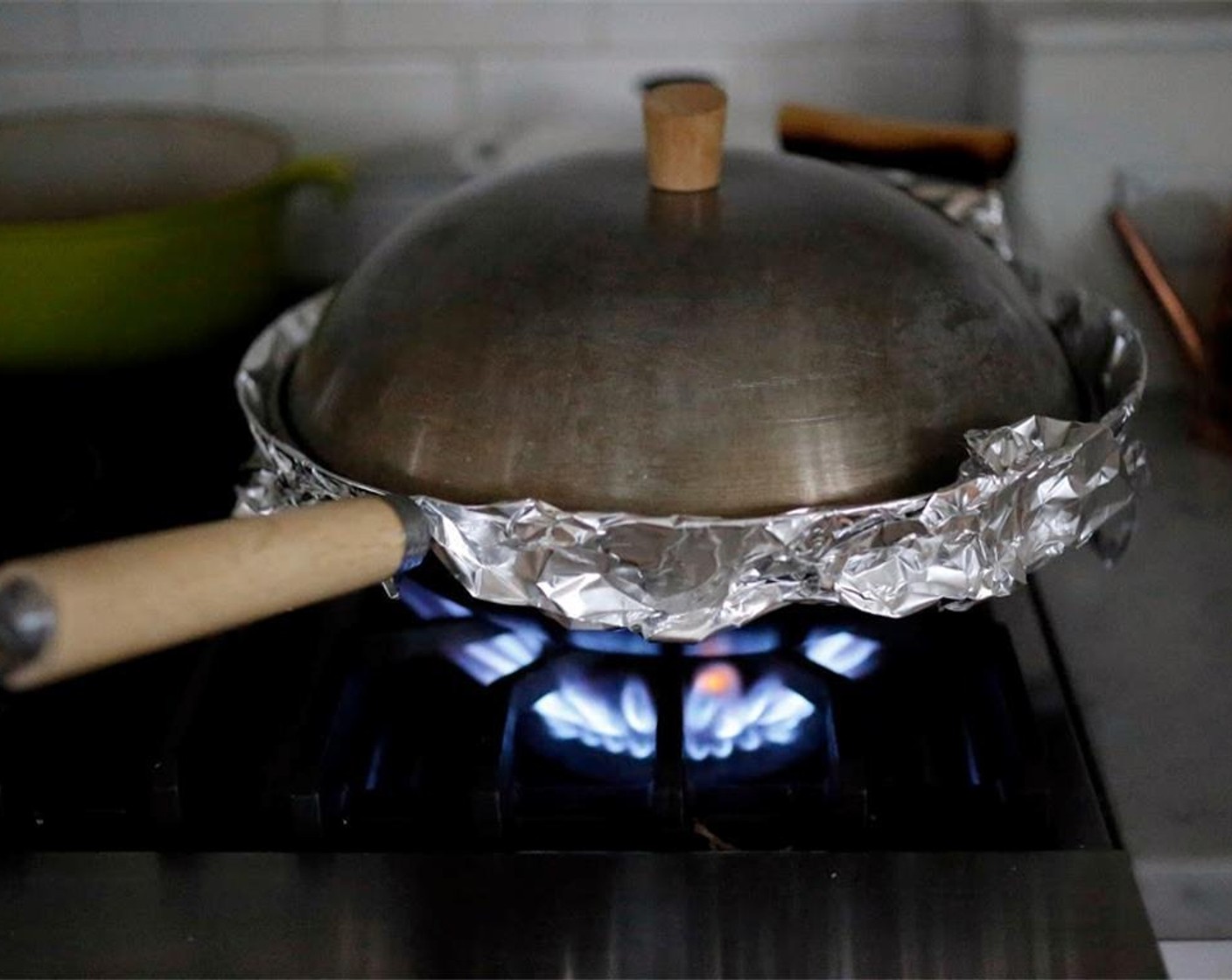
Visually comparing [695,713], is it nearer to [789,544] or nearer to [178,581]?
[789,544]

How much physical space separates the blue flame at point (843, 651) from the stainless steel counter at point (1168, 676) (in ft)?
0.28

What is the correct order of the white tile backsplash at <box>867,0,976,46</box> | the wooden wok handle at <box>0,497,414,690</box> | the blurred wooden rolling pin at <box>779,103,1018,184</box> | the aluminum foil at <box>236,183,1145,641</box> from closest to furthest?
the wooden wok handle at <box>0,497,414,690</box> < the aluminum foil at <box>236,183,1145,641</box> < the blurred wooden rolling pin at <box>779,103,1018,184</box> < the white tile backsplash at <box>867,0,976,46</box>

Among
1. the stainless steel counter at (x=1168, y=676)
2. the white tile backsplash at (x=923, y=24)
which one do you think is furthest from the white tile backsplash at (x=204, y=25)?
the stainless steel counter at (x=1168, y=676)

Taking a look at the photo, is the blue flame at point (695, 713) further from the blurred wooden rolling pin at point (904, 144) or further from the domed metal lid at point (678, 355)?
the blurred wooden rolling pin at point (904, 144)

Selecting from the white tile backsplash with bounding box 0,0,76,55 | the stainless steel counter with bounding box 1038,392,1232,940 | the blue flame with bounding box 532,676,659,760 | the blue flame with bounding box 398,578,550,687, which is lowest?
the stainless steel counter with bounding box 1038,392,1232,940

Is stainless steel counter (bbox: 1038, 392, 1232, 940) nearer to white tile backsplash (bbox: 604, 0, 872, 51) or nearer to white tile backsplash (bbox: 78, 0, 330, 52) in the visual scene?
white tile backsplash (bbox: 604, 0, 872, 51)

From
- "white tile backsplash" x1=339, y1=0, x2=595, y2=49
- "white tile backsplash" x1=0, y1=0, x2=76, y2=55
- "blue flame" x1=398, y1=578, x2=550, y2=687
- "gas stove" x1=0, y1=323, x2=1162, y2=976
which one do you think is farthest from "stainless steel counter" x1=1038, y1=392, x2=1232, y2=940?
"white tile backsplash" x1=0, y1=0, x2=76, y2=55

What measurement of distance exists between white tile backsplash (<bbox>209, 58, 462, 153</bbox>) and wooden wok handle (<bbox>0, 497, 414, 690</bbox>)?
56 cm

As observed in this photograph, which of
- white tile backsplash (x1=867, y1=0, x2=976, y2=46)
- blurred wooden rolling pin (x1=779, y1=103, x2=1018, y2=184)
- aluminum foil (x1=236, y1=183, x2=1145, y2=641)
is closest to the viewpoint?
aluminum foil (x1=236, y1=183, x2=1145, y2=641)

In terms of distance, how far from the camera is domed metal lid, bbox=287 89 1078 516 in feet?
1.72

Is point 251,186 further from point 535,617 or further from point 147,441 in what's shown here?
point 535,617

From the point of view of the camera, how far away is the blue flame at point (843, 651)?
23.3 inches

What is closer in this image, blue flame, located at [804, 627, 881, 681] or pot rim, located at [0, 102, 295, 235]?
blue flame, located at [804, 627, 881, 681]

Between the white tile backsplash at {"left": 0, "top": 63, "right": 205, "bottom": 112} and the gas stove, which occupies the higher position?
the white tile backsplash at {"left": 0, "top": 63, "right": 205, "bottom": 112}
